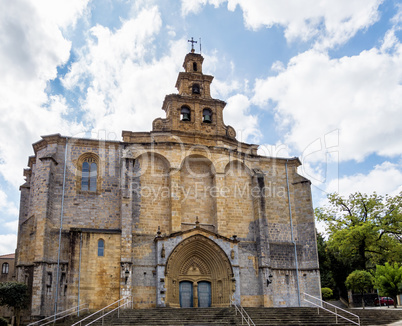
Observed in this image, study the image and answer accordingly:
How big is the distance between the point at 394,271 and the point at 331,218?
1049 cm

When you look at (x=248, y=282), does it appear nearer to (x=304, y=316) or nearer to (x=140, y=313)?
(x=304, y=316)

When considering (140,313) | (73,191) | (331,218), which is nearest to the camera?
(140,313)

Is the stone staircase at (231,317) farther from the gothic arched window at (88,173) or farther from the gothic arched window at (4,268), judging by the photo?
the gothic arched window at (4,268)

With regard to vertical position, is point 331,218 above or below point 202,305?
above

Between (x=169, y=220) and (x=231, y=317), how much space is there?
8130 millimetres

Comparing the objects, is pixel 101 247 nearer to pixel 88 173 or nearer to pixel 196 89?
pixel 88 173

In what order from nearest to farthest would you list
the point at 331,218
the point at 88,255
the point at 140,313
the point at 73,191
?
the point at 140,313 → the point at 88,255 → the point at 73,191 → the point at 331,218

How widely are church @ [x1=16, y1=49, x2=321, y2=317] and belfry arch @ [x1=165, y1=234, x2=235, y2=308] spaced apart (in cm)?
6

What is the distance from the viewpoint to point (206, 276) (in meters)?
25.7

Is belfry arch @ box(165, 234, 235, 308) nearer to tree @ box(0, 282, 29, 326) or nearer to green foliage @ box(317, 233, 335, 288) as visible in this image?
tree @ box(0, 282, 29, 326)

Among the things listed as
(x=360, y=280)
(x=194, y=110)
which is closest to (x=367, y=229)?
(x=360, y=280)

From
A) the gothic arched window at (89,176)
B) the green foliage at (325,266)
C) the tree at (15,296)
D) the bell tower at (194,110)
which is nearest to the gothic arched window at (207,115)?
the bell tower at (194,110)

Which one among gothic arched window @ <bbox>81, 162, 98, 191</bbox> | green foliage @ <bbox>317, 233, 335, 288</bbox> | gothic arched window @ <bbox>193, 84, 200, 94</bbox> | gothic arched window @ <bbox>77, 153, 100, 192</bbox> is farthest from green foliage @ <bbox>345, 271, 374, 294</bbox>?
gothic arched window @ <bbox>81, 162, 98, 191</bbox>

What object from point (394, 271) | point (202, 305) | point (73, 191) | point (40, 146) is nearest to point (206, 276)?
point (202, 305)
